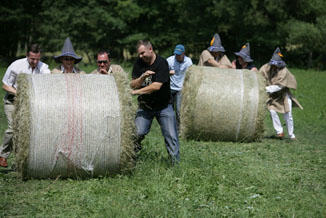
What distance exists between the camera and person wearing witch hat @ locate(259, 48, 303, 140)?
1195 centimetres

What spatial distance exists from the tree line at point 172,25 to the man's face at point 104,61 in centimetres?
2505

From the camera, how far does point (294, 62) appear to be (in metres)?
36.8

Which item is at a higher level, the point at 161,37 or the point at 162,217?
the point at 161,37

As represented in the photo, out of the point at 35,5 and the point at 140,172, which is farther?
the point at 35,5

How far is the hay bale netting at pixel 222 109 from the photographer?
10820 mm

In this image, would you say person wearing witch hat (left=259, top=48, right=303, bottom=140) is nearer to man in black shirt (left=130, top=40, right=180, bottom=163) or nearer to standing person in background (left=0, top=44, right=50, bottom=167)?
man in black shirt (left=130, top=40, right=180, bottom=163)

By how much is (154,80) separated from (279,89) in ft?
17.8

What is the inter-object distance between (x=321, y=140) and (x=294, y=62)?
26.0 m

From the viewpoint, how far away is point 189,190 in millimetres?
6488

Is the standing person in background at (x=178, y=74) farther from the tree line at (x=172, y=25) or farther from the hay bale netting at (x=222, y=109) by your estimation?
the tree line at (x=172, y=25)

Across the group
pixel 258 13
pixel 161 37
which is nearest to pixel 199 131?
pixel 258 13

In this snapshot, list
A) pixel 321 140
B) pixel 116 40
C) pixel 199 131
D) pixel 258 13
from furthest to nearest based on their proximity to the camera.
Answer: pixel 116 40 < pixel 258 13 < pixel 321 140 < pixel 199 131

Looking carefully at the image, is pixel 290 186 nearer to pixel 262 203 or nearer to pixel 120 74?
pixel 262 203

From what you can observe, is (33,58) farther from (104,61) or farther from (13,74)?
(104,61)
